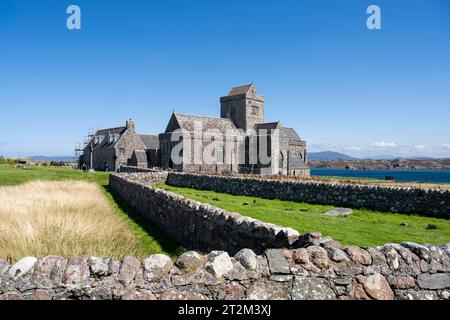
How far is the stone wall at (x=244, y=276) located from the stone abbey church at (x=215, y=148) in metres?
43.3

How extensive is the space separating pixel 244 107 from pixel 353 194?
45.6 meters

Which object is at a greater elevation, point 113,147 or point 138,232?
point 113,147

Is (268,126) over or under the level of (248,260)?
over

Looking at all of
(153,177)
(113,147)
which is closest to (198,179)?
(153,177)

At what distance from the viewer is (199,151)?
161 feet

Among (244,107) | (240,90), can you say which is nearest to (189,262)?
(244,107)

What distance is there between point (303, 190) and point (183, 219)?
10.6 meters

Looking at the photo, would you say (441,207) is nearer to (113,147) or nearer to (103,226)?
(103,226)

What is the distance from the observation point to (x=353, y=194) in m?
16.6

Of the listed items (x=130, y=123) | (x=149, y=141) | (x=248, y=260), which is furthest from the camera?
(x=149, y=141)

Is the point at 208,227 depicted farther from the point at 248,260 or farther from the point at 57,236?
the point at 248,260
